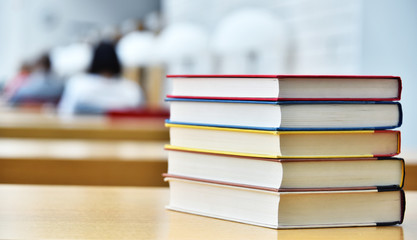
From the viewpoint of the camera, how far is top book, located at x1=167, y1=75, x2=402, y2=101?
625 millimetres

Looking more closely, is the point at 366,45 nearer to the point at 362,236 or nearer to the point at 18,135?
the point at 18,135

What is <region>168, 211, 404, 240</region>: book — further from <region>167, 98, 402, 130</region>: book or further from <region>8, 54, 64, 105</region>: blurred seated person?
<region>8, 54, 64, 105</region>: blurred seated person

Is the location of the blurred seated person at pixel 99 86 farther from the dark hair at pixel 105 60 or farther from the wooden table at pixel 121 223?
the wooden table at pixel 121 223

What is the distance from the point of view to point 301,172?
623mm

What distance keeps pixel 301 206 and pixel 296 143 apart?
0.21ft

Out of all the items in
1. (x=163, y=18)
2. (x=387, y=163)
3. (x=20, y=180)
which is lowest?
(x=20, y=180)

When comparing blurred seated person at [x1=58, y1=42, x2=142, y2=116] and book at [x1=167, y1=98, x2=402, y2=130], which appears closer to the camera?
book at [x1=167, y1=98, x2=402, y2=130]

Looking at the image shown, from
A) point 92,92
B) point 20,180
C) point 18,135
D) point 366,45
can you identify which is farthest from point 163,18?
point 20,180

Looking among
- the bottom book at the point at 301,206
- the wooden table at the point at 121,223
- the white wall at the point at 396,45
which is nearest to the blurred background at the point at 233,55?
the white wall at the point at 396,45

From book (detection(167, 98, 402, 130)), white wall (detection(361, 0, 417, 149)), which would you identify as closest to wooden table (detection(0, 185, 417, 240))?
book (detection(167, 98, 402, 130))

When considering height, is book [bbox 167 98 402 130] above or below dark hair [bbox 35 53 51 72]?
below

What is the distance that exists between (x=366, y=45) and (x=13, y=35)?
1227cm

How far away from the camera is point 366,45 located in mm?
3398

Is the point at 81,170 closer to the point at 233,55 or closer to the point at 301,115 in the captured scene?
the point at 301,115
